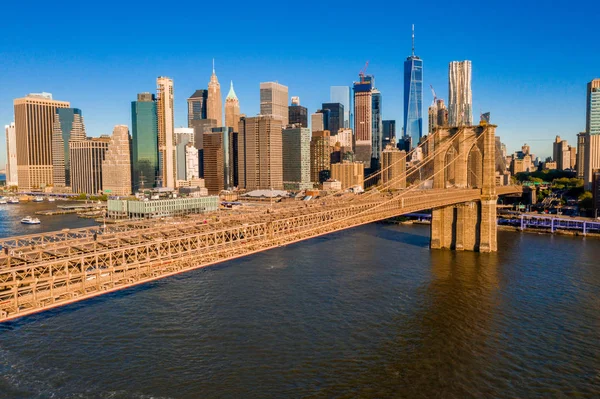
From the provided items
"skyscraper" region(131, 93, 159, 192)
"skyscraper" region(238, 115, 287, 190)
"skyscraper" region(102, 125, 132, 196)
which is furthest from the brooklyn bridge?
"skyscraper" region(131, 93, 159, 192)

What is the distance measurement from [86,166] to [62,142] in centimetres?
2506

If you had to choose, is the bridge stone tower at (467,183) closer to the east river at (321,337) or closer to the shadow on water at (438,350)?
the east river at (321,337)

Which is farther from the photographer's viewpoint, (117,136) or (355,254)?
(117,136)

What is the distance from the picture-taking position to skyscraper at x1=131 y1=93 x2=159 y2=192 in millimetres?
153000

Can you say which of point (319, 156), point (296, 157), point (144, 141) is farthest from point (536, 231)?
point (144, 141)

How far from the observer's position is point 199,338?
25312 mm

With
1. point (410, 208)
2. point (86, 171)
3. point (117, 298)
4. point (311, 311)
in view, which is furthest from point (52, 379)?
point (86, 171)

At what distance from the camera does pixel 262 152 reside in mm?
146625

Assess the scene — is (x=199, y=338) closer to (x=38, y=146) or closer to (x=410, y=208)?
(x=410, y=208)

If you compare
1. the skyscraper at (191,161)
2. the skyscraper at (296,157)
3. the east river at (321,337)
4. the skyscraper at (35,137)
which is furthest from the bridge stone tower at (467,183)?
the skyscraper at (35,137)

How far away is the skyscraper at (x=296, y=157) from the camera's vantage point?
15762 cm

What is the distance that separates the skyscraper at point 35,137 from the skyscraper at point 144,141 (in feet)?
144

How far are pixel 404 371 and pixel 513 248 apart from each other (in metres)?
35.4

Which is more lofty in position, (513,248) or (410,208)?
(410,208)
